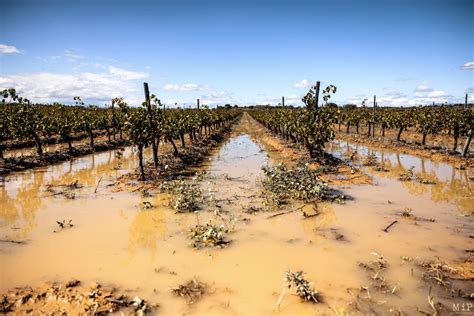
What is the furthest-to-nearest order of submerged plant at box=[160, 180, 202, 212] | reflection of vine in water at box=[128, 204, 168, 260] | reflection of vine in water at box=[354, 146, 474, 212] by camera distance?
reflection of vine in water at box=[354, 146, 474, 212] < submerged plant at box=[160, 180, 202, 212] < reflection of vine in water at box=[128, 204, 168, 260]

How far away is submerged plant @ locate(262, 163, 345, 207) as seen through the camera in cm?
1175

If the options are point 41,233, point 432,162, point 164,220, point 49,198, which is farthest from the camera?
point 432,162

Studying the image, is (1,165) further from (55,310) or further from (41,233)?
(55,310)

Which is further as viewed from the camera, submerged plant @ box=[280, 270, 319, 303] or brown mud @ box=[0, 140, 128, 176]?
brown mud @ box=[0, 140, 128, 176]

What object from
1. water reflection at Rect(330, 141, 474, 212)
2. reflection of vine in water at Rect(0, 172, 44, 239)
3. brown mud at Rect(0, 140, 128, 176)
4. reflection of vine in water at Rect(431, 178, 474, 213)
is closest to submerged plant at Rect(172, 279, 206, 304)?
reflection of vine in water at Rect(0, 172, 44, 239)

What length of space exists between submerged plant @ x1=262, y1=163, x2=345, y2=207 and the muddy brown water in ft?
1.97

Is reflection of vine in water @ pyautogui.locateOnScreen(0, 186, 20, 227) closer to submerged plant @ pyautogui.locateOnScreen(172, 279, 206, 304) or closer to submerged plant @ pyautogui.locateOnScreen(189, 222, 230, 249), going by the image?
submerged plant @ pyautogui.locateOnScreen(189, 222, 230, 249)

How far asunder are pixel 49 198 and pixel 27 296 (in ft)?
24.6

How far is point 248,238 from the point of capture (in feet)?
28.3

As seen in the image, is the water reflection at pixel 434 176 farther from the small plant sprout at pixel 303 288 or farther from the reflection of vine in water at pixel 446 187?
the small plant sprout at pixel 303 288

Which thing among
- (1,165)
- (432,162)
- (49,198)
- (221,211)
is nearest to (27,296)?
(221,211)

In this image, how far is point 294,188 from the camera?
12.6 m

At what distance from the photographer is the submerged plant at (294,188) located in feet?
38.5

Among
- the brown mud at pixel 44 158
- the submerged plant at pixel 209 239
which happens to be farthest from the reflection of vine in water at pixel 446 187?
the brown mud at pixel 44 158
